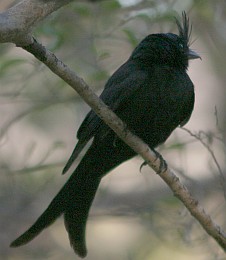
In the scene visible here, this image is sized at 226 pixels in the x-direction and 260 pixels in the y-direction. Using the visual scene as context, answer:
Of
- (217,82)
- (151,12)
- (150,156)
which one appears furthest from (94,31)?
(150,156)

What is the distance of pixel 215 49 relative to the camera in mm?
6465

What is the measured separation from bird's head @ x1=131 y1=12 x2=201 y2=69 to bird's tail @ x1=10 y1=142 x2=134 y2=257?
0.52 metres

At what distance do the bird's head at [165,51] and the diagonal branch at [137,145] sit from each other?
25.3 inches

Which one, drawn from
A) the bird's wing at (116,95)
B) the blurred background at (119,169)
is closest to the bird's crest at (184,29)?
the blurred background at (119,169)

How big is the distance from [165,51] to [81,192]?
87 centimetres

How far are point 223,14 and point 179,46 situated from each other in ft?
4.42

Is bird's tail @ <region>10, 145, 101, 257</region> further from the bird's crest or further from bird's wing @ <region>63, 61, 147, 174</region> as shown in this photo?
the bird's crest

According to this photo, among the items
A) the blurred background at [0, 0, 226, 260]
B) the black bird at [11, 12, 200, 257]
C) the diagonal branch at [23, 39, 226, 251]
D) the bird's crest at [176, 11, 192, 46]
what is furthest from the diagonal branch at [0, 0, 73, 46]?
the blurred background at [0, 0, 226, 260]

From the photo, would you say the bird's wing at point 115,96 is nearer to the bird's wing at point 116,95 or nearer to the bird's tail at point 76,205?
the bird's wing at point 116,95

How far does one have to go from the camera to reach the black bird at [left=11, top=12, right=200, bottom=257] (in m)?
4.39

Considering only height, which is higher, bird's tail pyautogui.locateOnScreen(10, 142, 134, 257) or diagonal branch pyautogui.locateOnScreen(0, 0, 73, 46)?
diagonal branch pyautogui.locateOnScreen(0, 0, 73, 46)

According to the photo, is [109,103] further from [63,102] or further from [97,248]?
[97,248]

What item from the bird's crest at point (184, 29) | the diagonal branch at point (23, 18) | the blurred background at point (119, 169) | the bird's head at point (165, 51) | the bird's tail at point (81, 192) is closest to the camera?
the diagonal branch at point (23, 18)

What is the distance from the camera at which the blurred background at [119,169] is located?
18.0 feet
